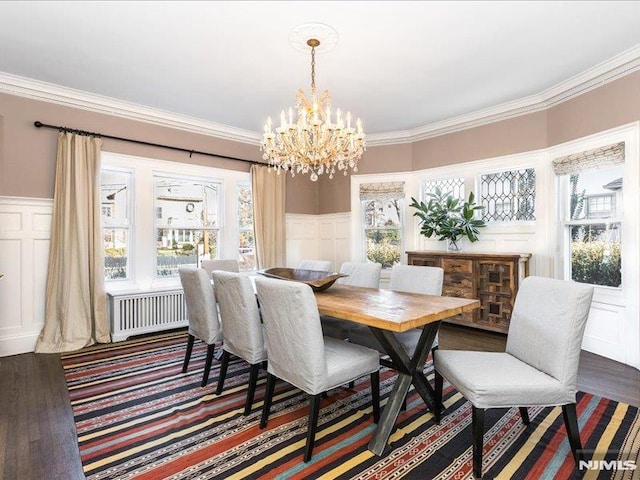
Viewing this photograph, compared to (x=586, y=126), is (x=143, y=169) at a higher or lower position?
lower

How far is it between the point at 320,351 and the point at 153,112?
3.82 metres

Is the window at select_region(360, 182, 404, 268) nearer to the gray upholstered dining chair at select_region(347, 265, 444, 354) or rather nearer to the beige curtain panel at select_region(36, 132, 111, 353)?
the gray upholstered dining chair at select_region(347, 265, 444, 354)

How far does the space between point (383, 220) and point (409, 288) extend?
263 cm

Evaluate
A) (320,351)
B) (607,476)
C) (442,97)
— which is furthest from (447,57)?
(607,476)

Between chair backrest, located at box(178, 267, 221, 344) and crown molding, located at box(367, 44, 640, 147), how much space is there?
3652 mm

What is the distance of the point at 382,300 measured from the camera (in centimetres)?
247

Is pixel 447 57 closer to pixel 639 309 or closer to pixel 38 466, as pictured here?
pixel 639 309

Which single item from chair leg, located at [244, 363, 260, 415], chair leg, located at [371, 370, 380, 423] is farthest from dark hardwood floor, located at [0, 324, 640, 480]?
chair leg, located at [371, 370, 380, 423]

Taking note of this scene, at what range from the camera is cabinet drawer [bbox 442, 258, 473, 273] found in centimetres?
426

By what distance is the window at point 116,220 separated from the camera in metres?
4.25

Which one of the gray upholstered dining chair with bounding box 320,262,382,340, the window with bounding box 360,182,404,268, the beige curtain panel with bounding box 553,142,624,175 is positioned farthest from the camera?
the window with bounding box 360,182,404,268

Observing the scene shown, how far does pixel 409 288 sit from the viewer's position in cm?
304

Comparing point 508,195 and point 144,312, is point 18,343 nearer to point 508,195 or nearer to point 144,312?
point 144,312

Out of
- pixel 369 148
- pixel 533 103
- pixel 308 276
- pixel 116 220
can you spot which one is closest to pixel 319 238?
pixel 369 148
